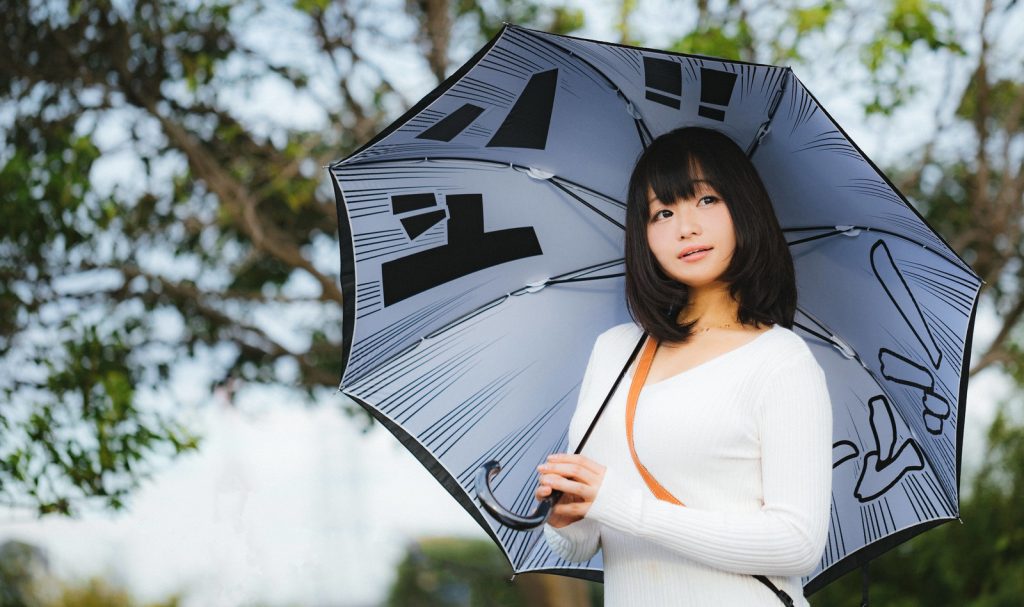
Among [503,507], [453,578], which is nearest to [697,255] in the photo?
[503,507]

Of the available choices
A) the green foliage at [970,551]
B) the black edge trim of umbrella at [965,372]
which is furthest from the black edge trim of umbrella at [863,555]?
the green foliage at [970,551]

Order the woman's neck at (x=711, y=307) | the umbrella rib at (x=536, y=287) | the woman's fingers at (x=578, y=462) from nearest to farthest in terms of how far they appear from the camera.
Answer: the woman's fingers at (x=578, y=462), the woman's neck at (x=711, y=307), the umbrella rib at (x=536, y=287)

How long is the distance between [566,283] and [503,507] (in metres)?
0.85

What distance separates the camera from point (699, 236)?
2006mm

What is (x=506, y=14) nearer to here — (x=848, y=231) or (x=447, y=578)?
(x=848, y=231)

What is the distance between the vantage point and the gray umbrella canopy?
213cm

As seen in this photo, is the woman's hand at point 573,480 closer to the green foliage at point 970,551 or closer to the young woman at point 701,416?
the young woman at point 701,416

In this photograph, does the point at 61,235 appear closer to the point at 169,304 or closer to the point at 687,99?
the point at 169,304

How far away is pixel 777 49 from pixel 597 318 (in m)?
4.21

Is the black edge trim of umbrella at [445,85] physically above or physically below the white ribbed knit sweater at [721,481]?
above

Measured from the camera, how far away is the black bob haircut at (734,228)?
2010mm

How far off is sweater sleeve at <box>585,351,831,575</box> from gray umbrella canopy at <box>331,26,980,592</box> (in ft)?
1.84

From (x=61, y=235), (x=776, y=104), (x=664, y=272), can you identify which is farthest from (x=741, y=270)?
(x=61, y=235)

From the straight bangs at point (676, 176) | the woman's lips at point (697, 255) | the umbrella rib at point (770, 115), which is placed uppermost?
the umbrella rib at point (770, 115)
